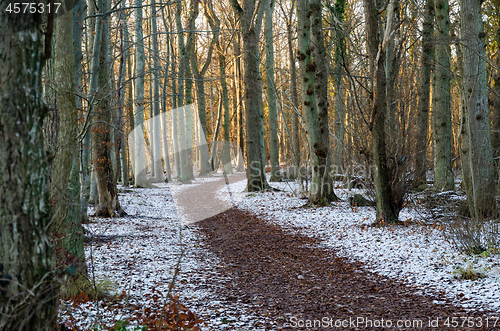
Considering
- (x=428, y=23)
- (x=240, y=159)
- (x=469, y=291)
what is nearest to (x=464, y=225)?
(x=469, y=291)

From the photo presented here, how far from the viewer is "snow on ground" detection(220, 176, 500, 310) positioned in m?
4.49

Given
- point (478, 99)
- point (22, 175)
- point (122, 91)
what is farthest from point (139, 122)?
point (22, 175)

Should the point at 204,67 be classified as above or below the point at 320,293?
above

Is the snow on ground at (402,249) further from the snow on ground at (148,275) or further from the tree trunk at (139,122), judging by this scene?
the tree trunk at (139,122)

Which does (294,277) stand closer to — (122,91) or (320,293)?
(320,293)

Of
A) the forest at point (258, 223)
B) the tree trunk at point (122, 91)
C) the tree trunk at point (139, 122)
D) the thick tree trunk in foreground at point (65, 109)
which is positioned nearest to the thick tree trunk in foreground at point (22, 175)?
the forest at point (258, 223)

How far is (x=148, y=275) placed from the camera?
18.0ft

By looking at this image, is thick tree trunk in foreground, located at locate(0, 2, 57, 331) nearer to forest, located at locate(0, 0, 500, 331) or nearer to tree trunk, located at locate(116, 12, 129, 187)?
forest, located at locate(0, 0, 500, 331)

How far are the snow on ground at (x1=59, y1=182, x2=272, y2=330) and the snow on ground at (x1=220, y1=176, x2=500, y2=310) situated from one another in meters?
2.30

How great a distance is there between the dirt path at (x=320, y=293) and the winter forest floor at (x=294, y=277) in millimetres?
13

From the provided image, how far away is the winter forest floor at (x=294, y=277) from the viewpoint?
391 centimetres

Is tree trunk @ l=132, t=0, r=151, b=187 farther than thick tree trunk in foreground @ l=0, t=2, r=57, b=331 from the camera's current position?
Yes

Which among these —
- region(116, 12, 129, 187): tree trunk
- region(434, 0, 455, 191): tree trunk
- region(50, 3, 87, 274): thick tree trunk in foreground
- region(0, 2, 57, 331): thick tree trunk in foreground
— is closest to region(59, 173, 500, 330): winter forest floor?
region(50, 3, 87, 274): thick tree trunk in foreground

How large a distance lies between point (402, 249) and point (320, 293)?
2072mm
